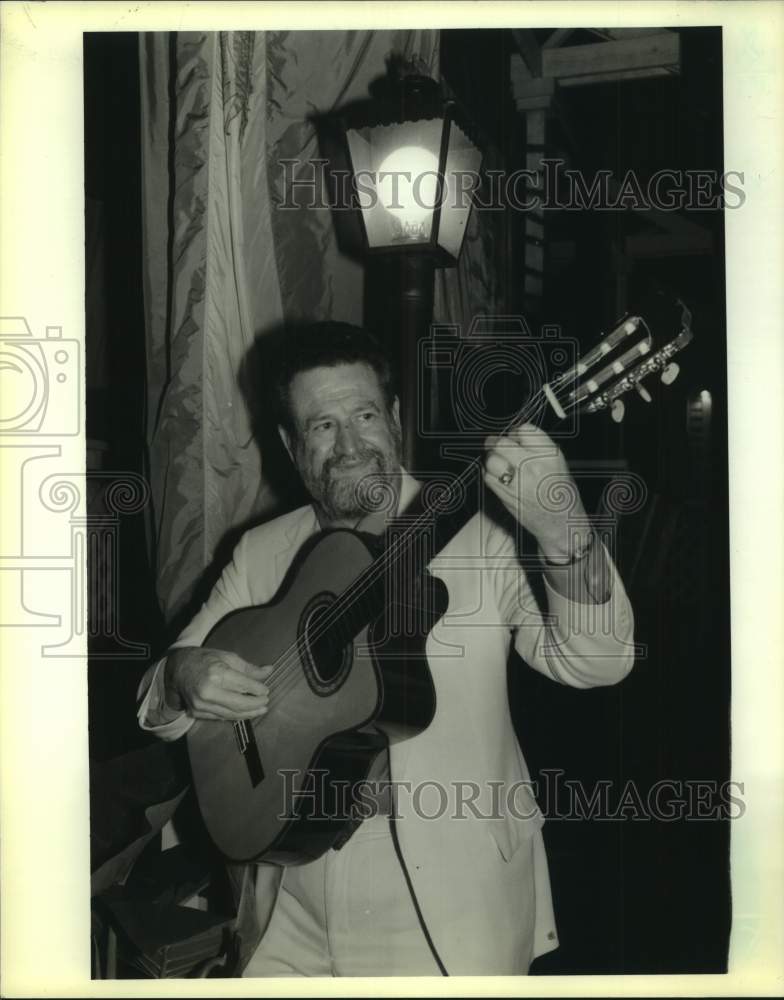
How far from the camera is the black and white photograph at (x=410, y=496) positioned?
1.47 m

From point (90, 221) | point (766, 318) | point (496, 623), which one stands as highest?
point (90, 221)

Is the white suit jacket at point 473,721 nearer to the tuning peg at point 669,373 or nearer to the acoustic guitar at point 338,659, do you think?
the acoustic guitar at point 338,659

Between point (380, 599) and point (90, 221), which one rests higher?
point (90, 221)

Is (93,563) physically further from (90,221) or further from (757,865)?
(757,865)

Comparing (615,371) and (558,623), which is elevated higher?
(615,371)

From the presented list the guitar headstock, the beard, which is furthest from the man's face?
the guitar headstock

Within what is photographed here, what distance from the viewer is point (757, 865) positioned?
1527 millimetres

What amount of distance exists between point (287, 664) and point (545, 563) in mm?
406

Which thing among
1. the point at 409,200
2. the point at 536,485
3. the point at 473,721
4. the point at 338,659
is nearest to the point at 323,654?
the point at 338,659

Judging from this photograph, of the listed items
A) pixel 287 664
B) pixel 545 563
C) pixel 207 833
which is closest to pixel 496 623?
pixel 545 563

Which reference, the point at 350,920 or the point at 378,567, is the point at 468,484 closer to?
the point at 378,567

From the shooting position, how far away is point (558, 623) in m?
1.47

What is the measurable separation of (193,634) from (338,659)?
0.23m

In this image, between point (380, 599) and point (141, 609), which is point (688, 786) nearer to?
point (380, 599)
